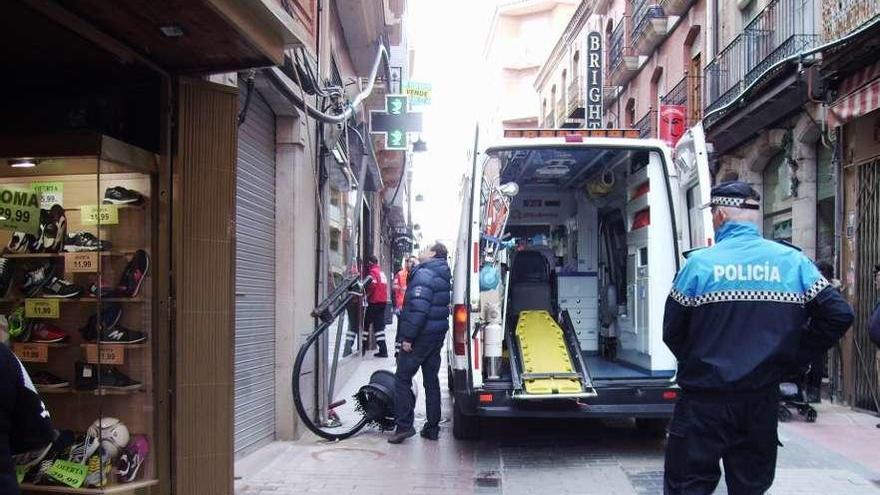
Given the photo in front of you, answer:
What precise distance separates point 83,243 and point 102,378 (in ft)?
2.60

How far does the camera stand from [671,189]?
21.0ft

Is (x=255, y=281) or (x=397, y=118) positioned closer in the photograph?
(x=255, y=281)

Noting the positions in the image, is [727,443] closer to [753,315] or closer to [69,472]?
[753,315]

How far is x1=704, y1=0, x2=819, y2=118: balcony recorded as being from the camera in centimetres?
1116

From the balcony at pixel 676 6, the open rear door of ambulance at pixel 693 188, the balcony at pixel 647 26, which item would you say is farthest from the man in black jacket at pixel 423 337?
the balcony at pixel 647 26

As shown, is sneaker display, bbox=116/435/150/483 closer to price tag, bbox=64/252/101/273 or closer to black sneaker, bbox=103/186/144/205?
price tag, bbox=64/252/101/273

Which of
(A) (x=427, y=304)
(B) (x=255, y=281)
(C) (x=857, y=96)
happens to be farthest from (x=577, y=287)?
(C) (x=857, y=96)

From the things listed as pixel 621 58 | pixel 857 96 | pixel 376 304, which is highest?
pixel 621 58

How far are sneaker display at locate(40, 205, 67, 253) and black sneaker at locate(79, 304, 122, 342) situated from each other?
0.45 m

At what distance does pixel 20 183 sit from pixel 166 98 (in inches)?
38.7

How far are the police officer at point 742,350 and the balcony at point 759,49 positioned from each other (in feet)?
28.6

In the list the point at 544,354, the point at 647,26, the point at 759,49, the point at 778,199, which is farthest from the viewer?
the point at 647,26

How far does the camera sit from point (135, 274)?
444 cm

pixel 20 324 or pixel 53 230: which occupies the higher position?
pixel 53 230
